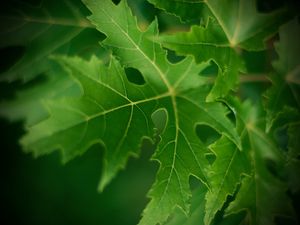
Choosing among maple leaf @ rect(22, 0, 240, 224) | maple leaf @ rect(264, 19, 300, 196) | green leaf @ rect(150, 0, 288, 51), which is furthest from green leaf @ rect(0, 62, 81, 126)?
maple leaf @ rect(264, 19, 300, 196)

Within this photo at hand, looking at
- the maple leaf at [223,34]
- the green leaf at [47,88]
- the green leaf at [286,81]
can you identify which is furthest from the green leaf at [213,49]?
the green leaf at [47,88]

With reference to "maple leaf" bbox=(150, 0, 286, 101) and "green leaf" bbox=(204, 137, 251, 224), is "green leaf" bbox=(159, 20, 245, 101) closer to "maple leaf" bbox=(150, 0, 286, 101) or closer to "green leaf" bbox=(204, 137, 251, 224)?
"maple leaf" bbox=(150, 0, 286, 101)

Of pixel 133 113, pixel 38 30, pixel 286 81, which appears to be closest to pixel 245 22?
pixel 286 81

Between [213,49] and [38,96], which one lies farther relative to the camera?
[38,96]

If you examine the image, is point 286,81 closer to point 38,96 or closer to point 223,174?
point 223,174

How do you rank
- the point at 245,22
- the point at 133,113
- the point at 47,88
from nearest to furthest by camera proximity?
1. the point at 133,113
2. the point at 245,22
3. the point at 47,88

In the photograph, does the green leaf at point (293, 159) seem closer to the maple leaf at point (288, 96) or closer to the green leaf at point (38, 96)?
the maple leaf at point (288, 96)

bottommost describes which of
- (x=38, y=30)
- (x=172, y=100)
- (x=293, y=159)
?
(x=293, y=159)
